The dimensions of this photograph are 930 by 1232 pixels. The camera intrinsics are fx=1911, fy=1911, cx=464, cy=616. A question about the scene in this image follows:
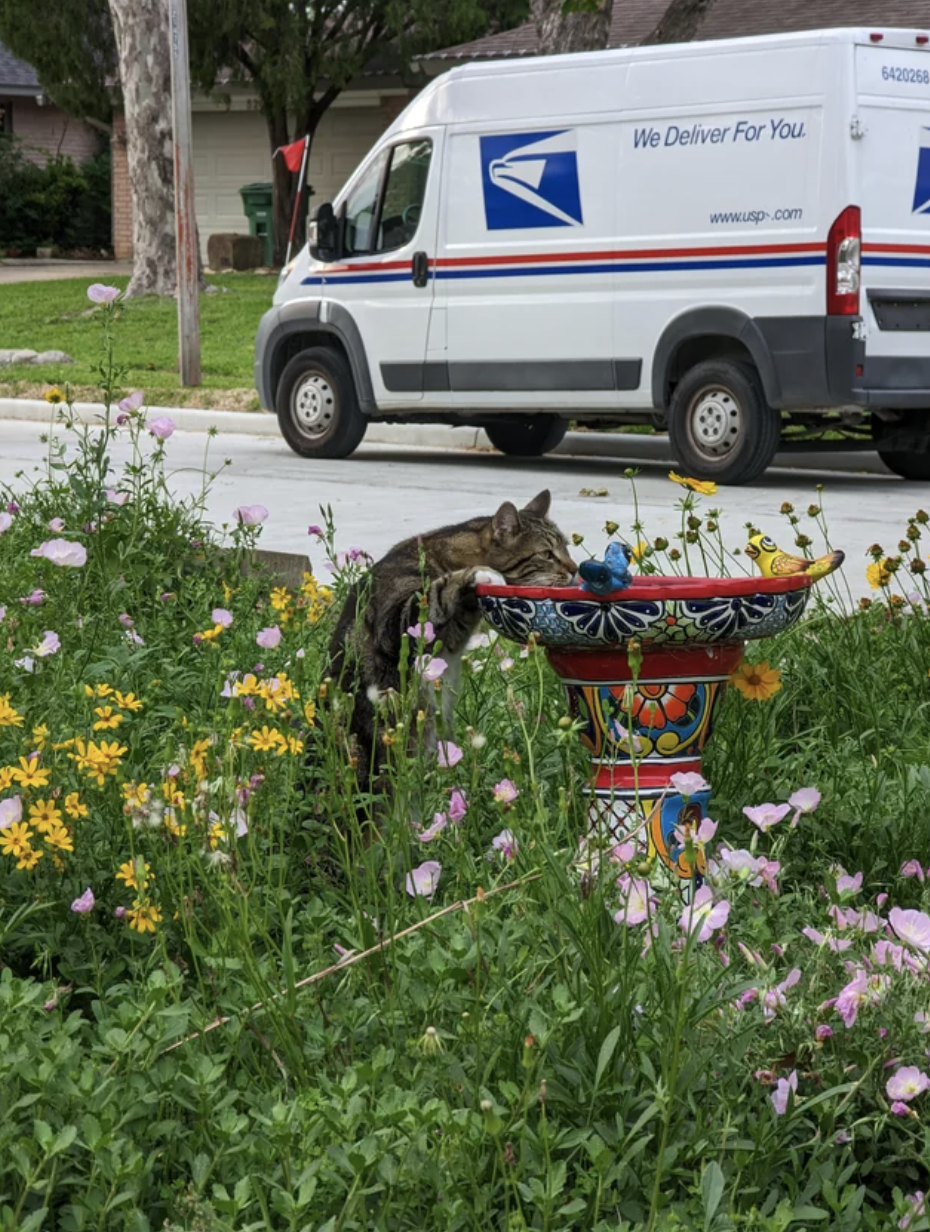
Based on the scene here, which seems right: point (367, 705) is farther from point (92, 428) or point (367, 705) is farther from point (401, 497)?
point (92, 428)

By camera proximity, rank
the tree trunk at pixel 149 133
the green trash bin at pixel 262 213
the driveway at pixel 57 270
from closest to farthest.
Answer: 1. the tree trunk at pixel 149 133
2. the driveway at pixel 57 270
3. the green trash bin at pixel 262 213

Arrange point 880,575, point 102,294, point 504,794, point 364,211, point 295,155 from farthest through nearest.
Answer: point 295,155 → point 364,211 → point 102,294 → point 880,575 → point 504,794

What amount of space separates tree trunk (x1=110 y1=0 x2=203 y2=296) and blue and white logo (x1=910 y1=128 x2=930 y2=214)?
51.4 ft

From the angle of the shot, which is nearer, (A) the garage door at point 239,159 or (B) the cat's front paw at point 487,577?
(B) the cat's front paw at point 487,577

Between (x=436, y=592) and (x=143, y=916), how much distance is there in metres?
1.19

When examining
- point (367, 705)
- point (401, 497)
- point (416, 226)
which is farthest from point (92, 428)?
point (367, 705)

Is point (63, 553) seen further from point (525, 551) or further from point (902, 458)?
point (902, 458)

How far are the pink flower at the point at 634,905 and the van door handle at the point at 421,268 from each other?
11.2 meters

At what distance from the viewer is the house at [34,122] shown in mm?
47781

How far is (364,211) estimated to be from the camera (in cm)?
1389

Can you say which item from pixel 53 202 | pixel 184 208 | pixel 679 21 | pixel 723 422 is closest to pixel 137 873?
pixel 723 422

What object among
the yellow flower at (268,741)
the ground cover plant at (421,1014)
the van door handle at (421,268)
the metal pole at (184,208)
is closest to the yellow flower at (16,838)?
the ground cover plant at (421,1014)

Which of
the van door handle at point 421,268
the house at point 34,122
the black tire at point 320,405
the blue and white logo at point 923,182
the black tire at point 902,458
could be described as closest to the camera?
the blue and white logo at point 923,182

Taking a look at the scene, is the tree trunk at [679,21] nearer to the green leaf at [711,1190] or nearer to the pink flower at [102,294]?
the pink flower at [102,294]
